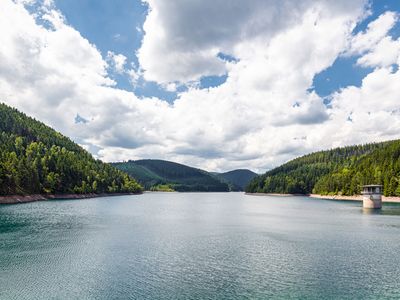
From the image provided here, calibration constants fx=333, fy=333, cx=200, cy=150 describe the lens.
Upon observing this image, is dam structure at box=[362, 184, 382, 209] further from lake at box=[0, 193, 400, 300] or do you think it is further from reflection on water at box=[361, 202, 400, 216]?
lake at box=[0, 193, 400, 300]

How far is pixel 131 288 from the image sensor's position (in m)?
33.4

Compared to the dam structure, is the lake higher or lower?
lower

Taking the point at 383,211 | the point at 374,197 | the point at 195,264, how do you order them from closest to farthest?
the point at 195,264, the point at 383,211, the point at 374,197

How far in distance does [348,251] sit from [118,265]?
3496 cm

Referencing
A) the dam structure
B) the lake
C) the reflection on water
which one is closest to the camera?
the lake

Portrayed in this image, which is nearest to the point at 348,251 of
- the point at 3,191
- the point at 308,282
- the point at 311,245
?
the point at 311,245

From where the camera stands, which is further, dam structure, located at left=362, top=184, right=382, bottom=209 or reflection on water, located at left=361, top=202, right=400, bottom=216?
dam structure, located at left=362, top=184, right=382, bottom=209

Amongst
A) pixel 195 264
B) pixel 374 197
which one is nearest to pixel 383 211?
pixel 374 197

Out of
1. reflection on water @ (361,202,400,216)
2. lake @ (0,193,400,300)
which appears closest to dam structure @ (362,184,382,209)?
reflection on water @ (361,202,400,216)

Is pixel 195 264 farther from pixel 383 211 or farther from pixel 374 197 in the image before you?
pixel 374 197

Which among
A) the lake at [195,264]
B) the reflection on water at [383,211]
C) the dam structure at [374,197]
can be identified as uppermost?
the dam structure at [374,197]

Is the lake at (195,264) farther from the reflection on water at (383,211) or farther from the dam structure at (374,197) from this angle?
the dam structure at (374,197)

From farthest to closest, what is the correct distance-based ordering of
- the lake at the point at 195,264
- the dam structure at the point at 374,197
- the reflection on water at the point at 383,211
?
the dam structure at the point at 374,197 < the reflection on water at the point at 383,211 < the lake at the point at 195,264

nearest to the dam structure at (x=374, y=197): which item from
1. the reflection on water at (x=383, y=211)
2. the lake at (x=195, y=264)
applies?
the reflection on water at (x=383, y=211)
